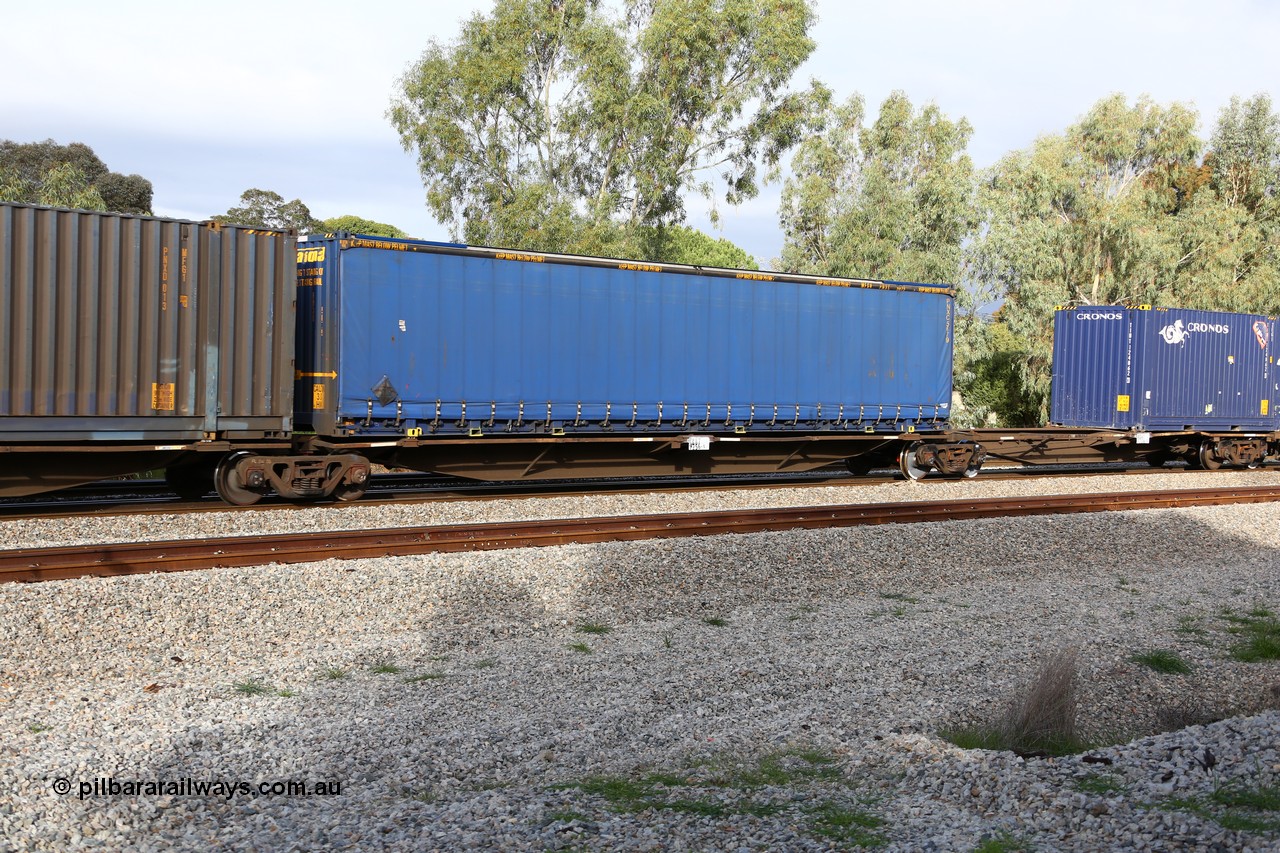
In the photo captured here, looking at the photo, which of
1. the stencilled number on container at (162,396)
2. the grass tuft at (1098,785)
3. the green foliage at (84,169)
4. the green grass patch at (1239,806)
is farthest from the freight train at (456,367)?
the green foliage at (84,169)

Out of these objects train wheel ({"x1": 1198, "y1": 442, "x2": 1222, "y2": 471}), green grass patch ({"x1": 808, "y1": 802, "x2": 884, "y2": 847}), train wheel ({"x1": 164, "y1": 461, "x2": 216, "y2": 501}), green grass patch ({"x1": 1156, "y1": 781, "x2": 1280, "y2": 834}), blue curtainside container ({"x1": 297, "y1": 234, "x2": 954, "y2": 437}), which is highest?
blue curtainside container ({"x1": 297, "y1": 234, "x2": 954, "y2": 437})

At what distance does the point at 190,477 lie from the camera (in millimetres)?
15359

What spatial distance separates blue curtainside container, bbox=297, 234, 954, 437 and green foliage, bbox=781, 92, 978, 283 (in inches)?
635

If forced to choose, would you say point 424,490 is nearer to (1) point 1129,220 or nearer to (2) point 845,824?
(2) point 845,824

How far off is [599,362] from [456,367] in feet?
8.18

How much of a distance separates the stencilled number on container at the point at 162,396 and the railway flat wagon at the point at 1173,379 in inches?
757

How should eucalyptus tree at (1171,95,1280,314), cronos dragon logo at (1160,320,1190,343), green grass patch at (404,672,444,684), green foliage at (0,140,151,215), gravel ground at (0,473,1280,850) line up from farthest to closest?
1. green foliage at (0,140,151,215)
2. eucalyptus tree at (1171,95,1280,314)
3. cronos dragon logo at (1160,320,1190,343)
4. green grass patch at (404,672,444,684)
5. gravel ground at (0,473,1280,850)

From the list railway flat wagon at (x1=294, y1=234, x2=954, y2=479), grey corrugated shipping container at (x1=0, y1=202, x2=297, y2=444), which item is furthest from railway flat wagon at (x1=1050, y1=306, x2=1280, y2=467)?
grey corrugated shipping container at (x1=0, y1=202, x2=297, y2=444)

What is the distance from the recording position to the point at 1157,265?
133ft

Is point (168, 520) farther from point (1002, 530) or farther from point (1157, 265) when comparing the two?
point (1157, 265)

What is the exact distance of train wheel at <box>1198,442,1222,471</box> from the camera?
2536cm

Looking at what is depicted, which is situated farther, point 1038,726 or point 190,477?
point 190,477

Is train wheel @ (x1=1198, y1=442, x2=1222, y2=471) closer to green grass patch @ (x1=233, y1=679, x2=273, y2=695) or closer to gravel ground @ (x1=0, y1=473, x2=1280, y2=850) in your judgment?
gravel ground @ (x1=0, y1=473, x2=1280, y2=850)

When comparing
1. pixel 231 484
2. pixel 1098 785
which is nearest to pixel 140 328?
pixel 231 484
